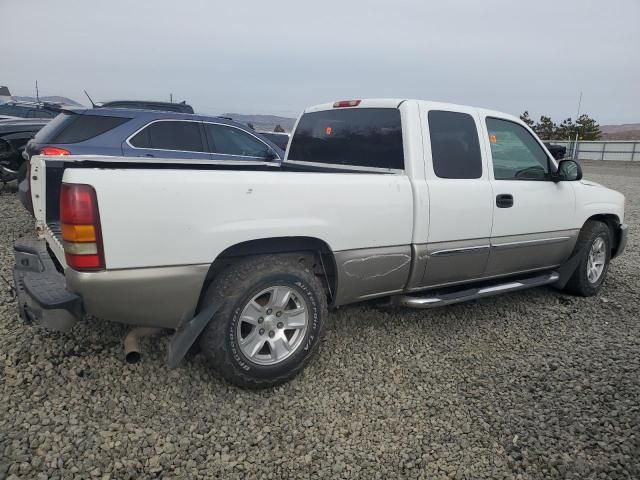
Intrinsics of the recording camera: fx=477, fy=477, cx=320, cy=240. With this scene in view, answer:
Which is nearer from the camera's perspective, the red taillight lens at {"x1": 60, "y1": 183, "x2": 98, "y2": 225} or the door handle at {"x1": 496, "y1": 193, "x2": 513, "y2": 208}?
the red taillight lens at {"x1": 60, "y1": 183, "x2": 98, "y2": 225}

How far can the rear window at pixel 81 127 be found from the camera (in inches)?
236

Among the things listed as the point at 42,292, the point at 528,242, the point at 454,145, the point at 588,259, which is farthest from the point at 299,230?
the point at 588,259

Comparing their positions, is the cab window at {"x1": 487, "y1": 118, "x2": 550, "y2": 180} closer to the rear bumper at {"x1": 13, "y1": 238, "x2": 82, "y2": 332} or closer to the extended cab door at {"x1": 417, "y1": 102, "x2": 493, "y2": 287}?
the extended cab door at {"x1": 417, "y1": 102, "x2": 493, "y2": 287}

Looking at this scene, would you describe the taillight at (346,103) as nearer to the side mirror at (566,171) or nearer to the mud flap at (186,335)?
the side mirror at (566,171)

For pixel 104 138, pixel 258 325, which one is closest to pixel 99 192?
pixel 258 325

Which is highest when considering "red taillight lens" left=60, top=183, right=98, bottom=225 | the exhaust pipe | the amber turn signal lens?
"red taillight lens" left=60, top=183, right=98, bottom=225

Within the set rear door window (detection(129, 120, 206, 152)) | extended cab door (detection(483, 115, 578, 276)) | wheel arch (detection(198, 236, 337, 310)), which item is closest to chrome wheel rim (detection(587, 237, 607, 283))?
extended cab door (detection(483, 115, 578, 276))

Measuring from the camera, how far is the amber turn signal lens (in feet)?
7.84

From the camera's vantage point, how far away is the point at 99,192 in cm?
237

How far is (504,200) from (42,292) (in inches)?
134

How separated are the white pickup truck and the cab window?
1cm

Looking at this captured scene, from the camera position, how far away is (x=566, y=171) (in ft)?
14.3

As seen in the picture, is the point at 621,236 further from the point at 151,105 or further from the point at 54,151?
the point at 151,105

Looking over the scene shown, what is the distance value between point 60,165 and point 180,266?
1.18m
